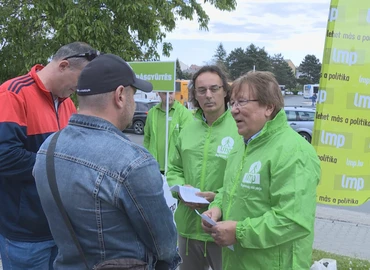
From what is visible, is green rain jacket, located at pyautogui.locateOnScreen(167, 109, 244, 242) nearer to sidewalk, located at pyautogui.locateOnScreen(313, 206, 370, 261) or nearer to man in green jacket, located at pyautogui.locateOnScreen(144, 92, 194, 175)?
man in green jacket, located at pyautogui.locateOnScreen(144, 92, 194, 175)

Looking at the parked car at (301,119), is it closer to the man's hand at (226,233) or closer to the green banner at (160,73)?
the green banner at (160,73)

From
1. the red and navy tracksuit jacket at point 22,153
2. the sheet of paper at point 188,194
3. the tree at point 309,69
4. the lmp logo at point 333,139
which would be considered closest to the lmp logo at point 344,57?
the lmp logo at point 333,139

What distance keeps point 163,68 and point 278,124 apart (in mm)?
3581

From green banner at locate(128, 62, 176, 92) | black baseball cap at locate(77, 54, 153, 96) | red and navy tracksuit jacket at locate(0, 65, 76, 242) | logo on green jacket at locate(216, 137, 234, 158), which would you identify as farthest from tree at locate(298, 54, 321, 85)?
black baseball cap at locate(77, 54, 153, 96)

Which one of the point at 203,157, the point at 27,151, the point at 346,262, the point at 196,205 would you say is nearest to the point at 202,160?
the point at 203,157

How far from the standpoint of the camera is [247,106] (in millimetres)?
2146

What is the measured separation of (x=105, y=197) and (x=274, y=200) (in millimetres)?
970

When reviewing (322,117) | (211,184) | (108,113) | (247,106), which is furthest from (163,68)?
(108,113)

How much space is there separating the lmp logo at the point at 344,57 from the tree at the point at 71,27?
3736 mm

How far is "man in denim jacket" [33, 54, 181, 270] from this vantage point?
4.52ft

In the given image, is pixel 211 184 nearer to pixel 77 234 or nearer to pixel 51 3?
pixel 77 234

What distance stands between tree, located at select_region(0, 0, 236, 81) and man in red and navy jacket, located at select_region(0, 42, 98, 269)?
13.2ft

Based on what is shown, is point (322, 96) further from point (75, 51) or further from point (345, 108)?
point (75, 51)

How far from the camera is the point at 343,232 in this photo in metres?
5.93
